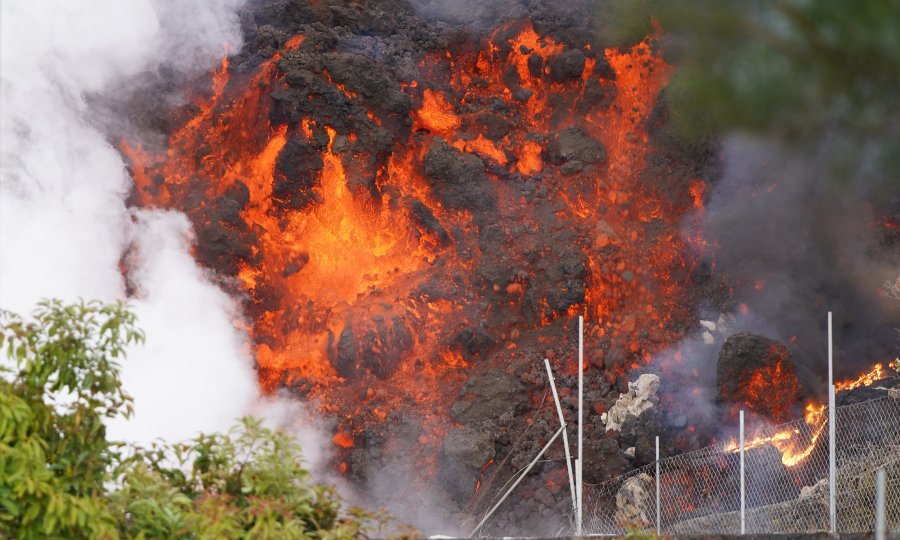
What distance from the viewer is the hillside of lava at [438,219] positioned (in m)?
18.0

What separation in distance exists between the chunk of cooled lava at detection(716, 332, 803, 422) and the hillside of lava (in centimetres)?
97

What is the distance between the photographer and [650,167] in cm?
2072

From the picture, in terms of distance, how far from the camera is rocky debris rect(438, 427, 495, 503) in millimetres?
16906

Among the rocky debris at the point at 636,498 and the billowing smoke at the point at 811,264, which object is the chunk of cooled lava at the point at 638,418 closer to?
the rocky debris at the point at 636,498

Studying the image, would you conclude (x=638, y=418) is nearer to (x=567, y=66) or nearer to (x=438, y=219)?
(x=438, y=219)

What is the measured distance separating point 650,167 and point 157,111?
30.8 feet

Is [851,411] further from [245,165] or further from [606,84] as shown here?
[245,165]

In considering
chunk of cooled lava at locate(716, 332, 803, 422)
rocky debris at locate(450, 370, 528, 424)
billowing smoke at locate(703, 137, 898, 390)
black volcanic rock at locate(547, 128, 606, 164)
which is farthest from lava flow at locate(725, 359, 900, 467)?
black volcanic rock at locate(547, 128, 606, 164)

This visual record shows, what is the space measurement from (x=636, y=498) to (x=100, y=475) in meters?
11.4

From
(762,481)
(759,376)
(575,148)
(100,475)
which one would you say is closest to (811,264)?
(759,376)

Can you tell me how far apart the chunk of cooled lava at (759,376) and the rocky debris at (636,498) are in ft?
6.72

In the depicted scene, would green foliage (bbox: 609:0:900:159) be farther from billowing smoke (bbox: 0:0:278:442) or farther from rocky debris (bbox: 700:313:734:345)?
billowing smoke (bbox: 0:0:278:442)

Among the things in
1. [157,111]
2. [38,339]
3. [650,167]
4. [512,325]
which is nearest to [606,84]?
[650,167]

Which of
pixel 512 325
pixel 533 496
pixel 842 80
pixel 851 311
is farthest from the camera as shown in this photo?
pixel 512 325
